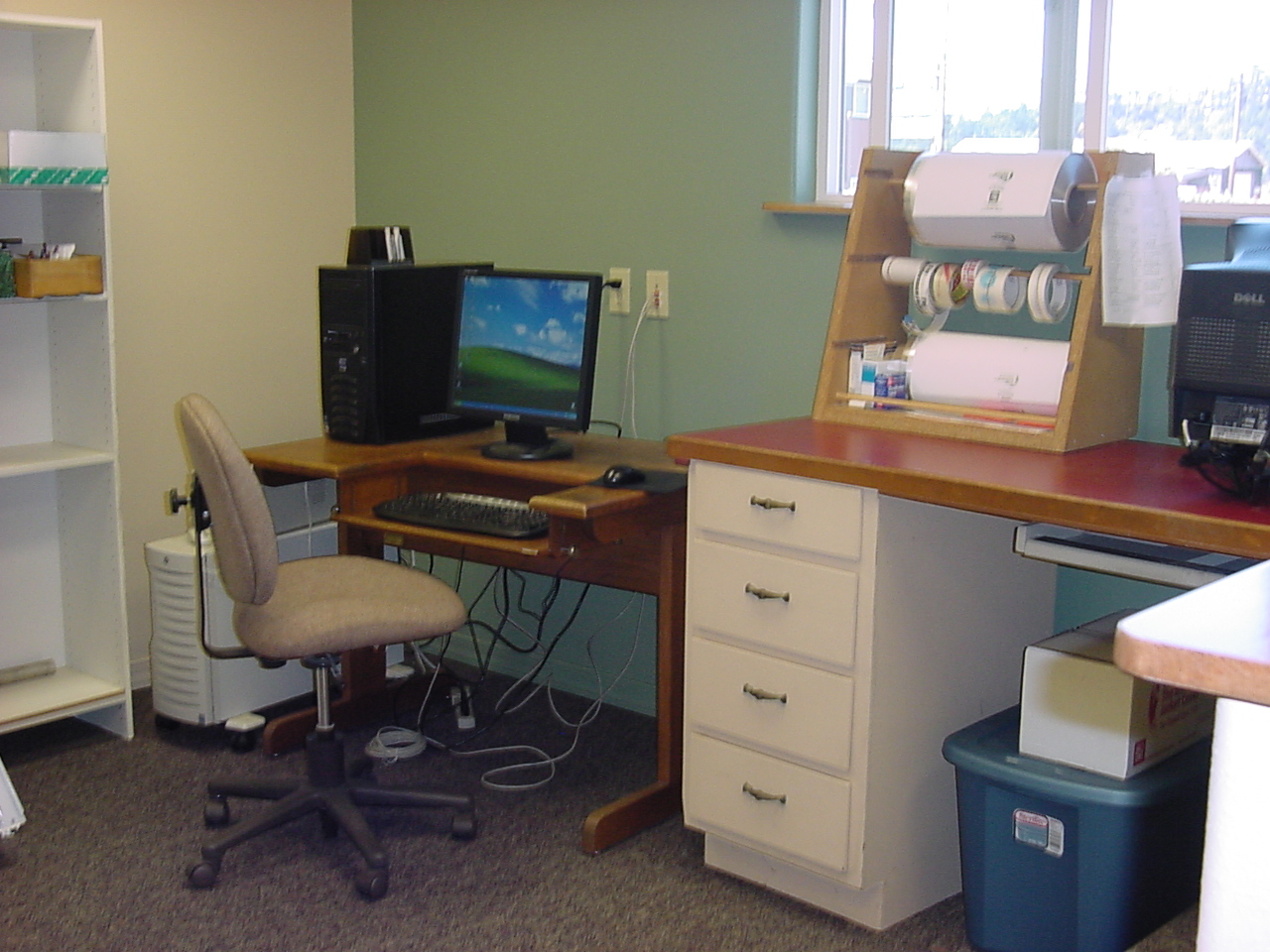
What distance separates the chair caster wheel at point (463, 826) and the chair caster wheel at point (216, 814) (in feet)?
1.52

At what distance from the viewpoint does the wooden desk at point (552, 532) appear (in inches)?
103

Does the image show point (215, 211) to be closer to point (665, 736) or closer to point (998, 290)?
point (665, 736)

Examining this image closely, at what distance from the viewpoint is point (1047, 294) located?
246 centimetres

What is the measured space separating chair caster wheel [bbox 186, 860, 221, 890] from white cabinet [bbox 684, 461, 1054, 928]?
88 cm

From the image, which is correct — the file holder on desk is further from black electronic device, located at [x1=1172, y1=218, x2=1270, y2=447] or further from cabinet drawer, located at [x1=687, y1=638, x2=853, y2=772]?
cabinet drawer, located at [x1=687, y1=638, x2=853, y2=772]

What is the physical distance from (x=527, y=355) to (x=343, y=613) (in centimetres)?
76

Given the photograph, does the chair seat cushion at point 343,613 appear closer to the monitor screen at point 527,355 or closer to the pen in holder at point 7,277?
the monitor screen at point 527,355

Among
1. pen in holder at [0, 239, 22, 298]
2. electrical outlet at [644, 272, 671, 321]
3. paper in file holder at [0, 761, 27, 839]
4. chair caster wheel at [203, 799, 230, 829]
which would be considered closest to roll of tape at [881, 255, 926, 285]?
electrical outlet at [644, 272, 671, 321]

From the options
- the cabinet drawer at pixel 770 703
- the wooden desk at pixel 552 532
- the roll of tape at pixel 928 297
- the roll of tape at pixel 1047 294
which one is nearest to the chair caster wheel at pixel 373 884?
the wooden desk at pixel 552 532

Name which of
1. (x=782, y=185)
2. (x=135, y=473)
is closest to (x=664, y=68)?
(x=782, y=185)

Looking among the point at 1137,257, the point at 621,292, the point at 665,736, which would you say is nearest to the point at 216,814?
the point at 665,736

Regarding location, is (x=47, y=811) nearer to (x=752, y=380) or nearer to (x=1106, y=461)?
(x=752, y=380)

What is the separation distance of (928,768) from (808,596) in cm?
40

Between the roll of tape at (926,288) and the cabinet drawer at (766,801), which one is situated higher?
the roll of tape at (926,288)
